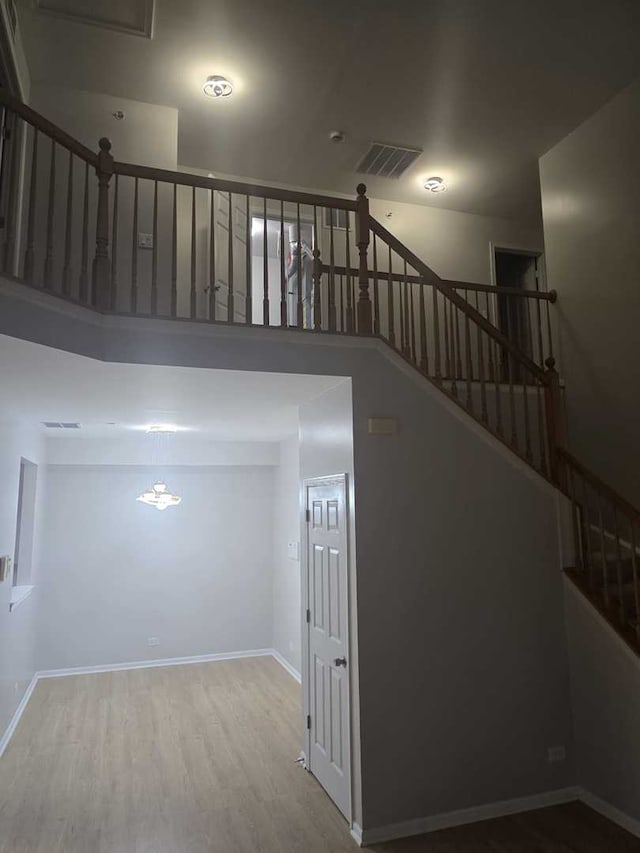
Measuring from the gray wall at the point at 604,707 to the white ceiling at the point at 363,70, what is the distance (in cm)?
390

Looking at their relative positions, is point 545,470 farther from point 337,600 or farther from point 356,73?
point 356,73

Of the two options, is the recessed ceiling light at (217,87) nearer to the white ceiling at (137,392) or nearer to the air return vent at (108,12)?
the air return vent at (108,12)

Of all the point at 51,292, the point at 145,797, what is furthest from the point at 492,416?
the point at 145,797

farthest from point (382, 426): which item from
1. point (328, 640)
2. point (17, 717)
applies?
point (17, 717)

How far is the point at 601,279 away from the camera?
470 cm

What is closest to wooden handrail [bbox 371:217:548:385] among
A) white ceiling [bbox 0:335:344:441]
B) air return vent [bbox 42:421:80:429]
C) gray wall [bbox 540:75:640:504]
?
gray wall [bbox 540:75:640:504]

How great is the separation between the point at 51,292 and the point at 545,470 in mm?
3322

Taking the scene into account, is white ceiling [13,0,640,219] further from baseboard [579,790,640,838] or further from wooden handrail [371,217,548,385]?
baseboard [579,790,640,838]

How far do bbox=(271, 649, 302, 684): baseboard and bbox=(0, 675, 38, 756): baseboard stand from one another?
280 cm

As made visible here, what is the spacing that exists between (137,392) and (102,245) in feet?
3.43

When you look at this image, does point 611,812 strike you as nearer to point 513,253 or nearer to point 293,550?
point 293,550

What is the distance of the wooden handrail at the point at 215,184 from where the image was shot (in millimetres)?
3184

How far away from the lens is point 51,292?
2.76 meters

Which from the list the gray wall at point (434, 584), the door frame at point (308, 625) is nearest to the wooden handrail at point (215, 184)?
the gray wall at point (434, 584)
